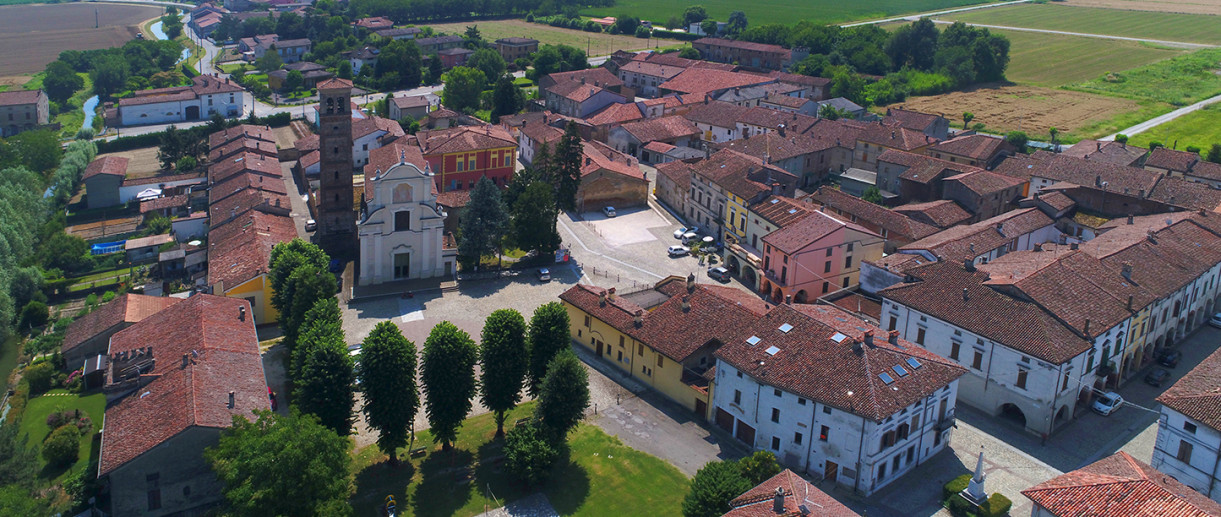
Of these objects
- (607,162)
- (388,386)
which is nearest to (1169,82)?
(607,162)


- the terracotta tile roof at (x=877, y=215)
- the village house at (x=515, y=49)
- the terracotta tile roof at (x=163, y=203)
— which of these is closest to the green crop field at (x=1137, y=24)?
the village house at (x=515, y=49)

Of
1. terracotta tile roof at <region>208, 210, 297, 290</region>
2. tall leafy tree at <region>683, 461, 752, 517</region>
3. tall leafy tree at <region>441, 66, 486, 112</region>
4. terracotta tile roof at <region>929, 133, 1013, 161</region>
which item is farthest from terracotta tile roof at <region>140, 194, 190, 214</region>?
terracotta tile roof at <region>929, 133, 1013, 161</region>

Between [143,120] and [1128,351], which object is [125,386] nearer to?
[1128,351]

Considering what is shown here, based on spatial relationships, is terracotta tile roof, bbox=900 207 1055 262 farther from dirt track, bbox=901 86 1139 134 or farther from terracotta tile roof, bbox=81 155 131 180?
terracotta tile roof, bbox=81 155 131 180

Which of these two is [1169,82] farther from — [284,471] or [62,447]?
[62,447]

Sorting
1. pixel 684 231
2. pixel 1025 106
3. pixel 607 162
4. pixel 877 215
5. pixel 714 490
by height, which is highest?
pixel 1025 106

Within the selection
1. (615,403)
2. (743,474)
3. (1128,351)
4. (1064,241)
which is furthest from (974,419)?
(1064,241)
